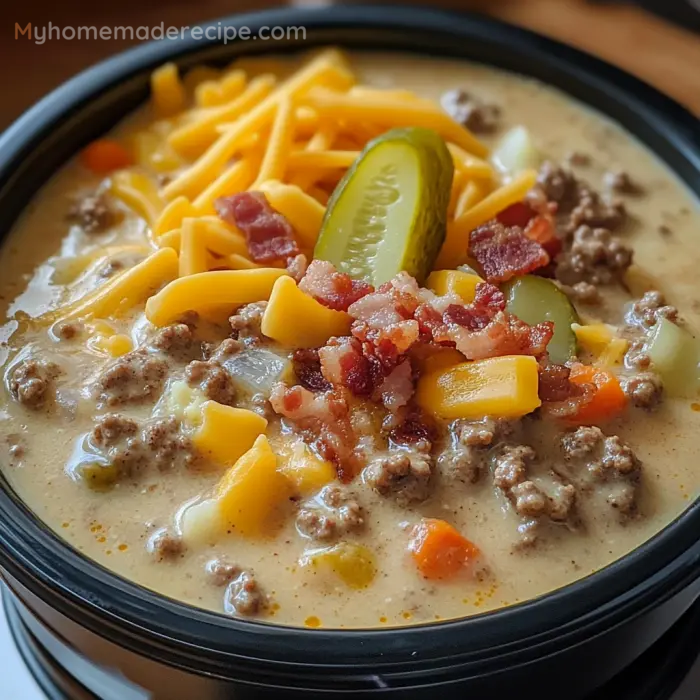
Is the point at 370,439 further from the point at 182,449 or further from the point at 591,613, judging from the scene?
the point at 591,613

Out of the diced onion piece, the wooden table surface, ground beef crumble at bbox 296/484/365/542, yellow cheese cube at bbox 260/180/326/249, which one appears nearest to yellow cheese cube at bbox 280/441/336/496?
ground beef crumble at bbox 296/484/365/542

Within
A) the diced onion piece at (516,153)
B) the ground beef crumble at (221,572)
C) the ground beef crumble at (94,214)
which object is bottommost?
the ground beef crumble at (221,572)

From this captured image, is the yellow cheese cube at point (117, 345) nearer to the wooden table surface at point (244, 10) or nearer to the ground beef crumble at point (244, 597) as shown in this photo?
the ground beef crumble at point (244, 597)

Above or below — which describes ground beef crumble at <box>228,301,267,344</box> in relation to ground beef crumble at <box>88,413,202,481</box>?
above

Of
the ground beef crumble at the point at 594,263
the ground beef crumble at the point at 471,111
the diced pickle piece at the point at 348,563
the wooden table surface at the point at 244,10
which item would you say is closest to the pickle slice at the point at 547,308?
the ground beef crumble at the point at 594,263

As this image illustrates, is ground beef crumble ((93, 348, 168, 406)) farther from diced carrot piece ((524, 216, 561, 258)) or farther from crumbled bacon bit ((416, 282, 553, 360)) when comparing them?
diced carrot piece ((524, 216, 561, 258))

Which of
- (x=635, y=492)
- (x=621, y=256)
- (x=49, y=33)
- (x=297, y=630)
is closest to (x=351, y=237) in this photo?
(x=621, y=256)

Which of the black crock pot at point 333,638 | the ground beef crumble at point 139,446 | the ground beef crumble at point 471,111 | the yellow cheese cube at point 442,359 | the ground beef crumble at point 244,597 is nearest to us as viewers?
the black crock pot at point 333,638
